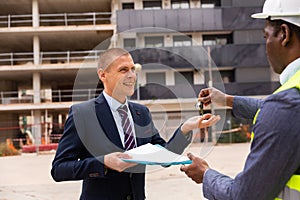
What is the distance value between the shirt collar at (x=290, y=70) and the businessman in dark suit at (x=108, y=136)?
71 centimetres

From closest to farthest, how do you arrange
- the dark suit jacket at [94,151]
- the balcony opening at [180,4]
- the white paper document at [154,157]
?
the white paper document at [154,157] → the dark suit jacket at [94,151] → the balcony opening at [180,4]

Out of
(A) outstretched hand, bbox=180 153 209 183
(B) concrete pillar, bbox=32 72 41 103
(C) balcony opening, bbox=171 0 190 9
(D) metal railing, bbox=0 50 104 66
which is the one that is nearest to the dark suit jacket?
(A) outstretched hand, bbox=180 153 209 183

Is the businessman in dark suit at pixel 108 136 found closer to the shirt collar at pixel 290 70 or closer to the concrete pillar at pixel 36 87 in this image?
the shirt collar at pixel 290 70

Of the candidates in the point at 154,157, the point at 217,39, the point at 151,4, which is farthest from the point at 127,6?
the point at 154,157

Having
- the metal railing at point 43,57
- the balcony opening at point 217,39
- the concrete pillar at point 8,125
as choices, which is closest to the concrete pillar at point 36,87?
the metal railing at point 43,57

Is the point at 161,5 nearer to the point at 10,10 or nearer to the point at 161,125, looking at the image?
the point at 10,10

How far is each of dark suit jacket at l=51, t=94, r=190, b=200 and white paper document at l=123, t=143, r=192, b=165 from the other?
4.7 inches

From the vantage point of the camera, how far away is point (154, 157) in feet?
5.63

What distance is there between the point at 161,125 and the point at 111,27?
2239 cm

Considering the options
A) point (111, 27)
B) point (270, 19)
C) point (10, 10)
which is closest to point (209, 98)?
point (270, 19)

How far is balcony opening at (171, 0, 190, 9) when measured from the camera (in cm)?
2568

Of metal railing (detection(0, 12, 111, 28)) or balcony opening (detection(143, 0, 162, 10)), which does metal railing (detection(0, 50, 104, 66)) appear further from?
balcony opening (detection(143, 0, 162, 10))

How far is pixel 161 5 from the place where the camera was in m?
25.5

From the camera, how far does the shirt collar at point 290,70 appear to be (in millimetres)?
1258
